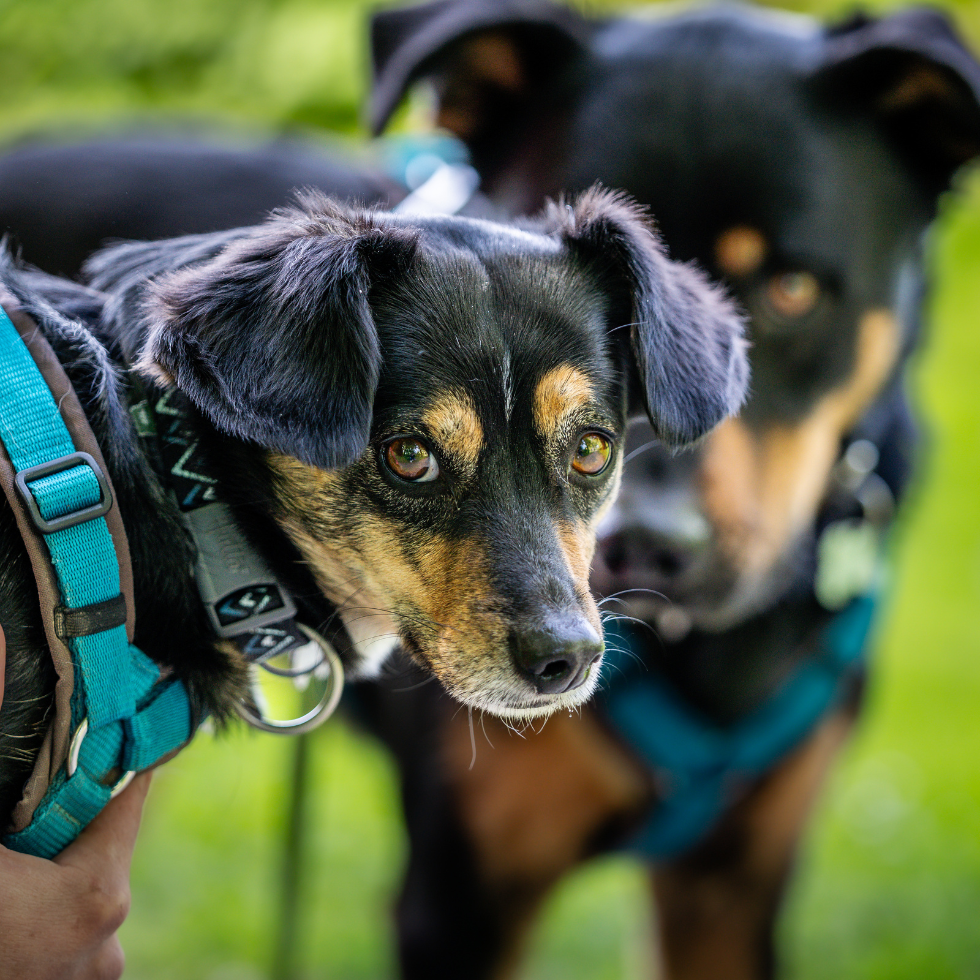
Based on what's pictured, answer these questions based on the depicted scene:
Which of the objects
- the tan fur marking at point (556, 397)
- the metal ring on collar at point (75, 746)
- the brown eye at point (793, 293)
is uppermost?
the tan fur marking at point (556, 397)

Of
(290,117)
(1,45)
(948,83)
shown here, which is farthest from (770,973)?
(1,45)

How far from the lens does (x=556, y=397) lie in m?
1.54

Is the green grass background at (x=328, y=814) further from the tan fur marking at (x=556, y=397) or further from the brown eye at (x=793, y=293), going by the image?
the tan fur marking at (x=556, y=397)

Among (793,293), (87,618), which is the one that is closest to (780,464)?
(793,293)

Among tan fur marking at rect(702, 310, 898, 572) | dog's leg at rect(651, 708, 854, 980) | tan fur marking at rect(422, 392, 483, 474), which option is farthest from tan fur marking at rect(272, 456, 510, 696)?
dog's leg at rect(651, 708, 854, 980)

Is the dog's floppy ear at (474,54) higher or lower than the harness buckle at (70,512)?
higher

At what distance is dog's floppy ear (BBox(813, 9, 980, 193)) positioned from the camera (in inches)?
85.3

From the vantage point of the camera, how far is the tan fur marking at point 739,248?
2.12 meters

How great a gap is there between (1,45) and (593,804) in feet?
12.4

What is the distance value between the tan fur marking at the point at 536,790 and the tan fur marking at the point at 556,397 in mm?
967

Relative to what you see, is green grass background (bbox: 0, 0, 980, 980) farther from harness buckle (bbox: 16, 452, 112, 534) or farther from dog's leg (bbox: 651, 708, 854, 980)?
harness buckle (bbox: 16, 452, 112, 534)

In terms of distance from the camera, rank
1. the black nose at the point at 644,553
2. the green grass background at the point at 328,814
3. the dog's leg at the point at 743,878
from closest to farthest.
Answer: the black nose at the point at 644,553, the dog's leg at the point at 743,878, the green grass background at the point at 328,814

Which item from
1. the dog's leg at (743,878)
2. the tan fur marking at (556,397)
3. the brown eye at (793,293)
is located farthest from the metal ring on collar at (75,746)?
the dog's leg at (743,878)

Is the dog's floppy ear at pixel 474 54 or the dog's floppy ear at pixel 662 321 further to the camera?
the dog's floppy ear at pixel 474 54
